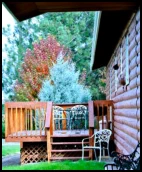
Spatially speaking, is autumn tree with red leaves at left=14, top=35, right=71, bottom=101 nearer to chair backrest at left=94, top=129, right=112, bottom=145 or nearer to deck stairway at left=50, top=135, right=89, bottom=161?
deck stairway at left=50, top=135, right=89, bottom=161

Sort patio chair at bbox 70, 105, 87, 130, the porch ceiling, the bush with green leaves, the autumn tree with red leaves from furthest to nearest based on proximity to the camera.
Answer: the autumn tree with red leaves, the bush with green leaves, patio chair at bbox 70, 105, 87, 130, the porch ceiling

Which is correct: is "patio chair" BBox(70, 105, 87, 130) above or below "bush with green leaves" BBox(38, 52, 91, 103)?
below

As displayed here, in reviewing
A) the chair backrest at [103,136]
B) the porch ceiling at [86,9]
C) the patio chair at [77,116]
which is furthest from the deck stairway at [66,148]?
the porch ceiling at [86,9]

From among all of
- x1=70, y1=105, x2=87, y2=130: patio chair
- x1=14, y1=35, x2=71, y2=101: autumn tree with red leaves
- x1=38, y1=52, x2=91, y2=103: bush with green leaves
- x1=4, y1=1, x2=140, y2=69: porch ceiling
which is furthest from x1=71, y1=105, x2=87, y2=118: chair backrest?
x1=14, y1=35, x2=71, y2=101: autumn tree with red leaves

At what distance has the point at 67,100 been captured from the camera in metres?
14.1

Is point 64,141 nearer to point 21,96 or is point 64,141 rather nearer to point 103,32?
point 103,32

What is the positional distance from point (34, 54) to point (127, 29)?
11390 millimetres

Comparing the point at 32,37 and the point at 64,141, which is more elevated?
the point at 32,37

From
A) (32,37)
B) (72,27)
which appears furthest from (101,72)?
(32,37)

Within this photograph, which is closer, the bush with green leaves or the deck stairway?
the deck stairway

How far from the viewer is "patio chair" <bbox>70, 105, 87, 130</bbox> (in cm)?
1002

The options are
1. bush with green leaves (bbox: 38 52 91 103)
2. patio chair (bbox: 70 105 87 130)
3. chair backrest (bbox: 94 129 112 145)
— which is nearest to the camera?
chair backrest (bbox: 94 129 112 145)

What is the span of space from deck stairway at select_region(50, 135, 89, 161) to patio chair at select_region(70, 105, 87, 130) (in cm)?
173

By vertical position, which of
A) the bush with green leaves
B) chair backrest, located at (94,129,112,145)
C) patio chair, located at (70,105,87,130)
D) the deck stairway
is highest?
the bush with green leaves
